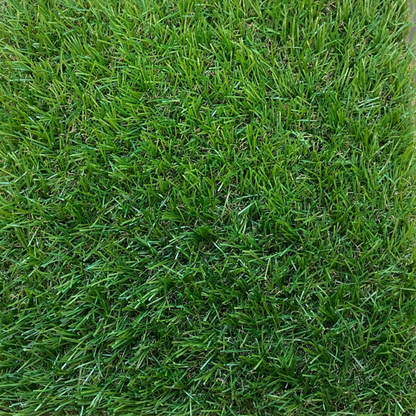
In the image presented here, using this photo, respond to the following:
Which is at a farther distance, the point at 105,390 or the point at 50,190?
the point at 50,190

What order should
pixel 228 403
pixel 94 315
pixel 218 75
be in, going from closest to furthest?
1. pixel 228 403
2. pixel 94 315
3. pixel 218 75

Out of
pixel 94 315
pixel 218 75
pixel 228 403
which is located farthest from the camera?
pixel 218 75

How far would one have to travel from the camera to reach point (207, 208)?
1448 mm

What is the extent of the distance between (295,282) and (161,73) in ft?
3.36

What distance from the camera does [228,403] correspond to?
130 cm

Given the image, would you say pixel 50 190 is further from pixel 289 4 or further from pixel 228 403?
pixel 289 4

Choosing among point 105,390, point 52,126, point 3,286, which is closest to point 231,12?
point 52,126

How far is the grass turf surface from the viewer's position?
132cm

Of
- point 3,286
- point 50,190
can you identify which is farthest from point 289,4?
point 3,286

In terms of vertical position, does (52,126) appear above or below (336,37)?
below

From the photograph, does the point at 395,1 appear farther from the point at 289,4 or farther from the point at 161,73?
the point at 161,73

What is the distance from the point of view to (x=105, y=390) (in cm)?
134

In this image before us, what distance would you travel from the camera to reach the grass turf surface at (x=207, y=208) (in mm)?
1318

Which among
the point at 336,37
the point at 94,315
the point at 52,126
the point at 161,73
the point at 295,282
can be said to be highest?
the point at 336,37
